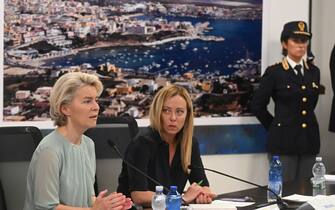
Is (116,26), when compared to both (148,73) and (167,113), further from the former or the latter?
Answer: (167,113)

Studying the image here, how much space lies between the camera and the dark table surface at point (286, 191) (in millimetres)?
2520

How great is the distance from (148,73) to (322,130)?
1579mm

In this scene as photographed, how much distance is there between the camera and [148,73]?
11.8 feet

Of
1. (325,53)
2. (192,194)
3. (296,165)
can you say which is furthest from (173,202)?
(325,53)

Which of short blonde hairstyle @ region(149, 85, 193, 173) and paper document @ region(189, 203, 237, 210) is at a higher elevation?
short blonde hairstyle @ region(149, 85, 193, 173)

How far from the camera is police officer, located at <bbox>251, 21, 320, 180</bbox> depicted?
3.84 meters

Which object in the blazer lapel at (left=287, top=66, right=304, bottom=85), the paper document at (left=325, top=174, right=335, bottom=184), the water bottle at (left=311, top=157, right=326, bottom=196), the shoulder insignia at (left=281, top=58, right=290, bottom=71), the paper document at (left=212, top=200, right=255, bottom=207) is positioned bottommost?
the paper document at (left=325, top=174, right=335, bottom=184)

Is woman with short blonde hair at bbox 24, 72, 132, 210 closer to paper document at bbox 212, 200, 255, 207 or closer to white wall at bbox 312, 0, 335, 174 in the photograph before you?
paper document at bbox 212, 200, 255, 207

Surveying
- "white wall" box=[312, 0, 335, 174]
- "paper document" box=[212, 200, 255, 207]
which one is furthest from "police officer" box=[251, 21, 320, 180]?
"paper document" box=[212, 200, 255, 207]

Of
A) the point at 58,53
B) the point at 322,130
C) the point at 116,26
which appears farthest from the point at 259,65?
the point at 58,53

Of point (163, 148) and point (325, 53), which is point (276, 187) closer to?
point (163, 148)

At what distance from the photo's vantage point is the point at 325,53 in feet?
14.5

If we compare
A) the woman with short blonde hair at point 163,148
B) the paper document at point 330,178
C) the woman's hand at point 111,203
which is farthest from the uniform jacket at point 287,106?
the woman's hand at point 111,203

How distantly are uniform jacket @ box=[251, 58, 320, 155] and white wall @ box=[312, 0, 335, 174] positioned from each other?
51cm
